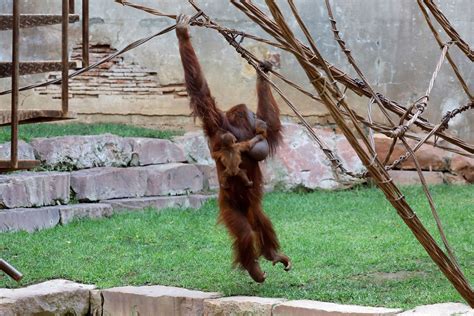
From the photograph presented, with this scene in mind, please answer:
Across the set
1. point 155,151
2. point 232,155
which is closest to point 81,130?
point 155,151

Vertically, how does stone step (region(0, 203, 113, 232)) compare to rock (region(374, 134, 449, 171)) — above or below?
below

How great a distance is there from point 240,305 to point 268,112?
5.16 ft

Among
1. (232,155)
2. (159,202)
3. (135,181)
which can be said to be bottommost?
(159,202)

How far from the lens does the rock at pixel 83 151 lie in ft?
33.6

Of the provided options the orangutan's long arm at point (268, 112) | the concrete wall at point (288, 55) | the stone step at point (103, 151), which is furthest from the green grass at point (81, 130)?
the orangutan's long arm at point (268, 112)

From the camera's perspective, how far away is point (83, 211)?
9.83 meters

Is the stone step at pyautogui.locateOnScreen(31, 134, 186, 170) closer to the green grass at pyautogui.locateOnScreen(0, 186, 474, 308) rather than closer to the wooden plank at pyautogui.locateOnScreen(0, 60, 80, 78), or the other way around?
the green grass at pyautogui.locateOnScreen(0, 186, 474, 308)

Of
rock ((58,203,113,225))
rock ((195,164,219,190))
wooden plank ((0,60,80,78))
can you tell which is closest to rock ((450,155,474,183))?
rock ((195,164,219,190))

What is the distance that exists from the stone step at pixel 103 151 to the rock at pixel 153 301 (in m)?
3.86

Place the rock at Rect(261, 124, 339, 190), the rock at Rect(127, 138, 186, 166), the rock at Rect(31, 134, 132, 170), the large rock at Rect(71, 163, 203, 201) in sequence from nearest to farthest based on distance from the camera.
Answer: the large rock at Rect(71, 163, 203, 201) → the rock at Rect(31, 134, 132, 170) → the rock at Rect(127, 138, 186, 166) → the rock at Rect(261, 124, 339, 190)

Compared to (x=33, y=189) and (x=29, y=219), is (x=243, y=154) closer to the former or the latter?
(x=29, y=219)

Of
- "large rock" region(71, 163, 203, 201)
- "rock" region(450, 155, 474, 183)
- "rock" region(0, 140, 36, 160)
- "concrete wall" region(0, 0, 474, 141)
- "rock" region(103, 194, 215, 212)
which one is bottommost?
"rock" region(103, 194, 215, 212)

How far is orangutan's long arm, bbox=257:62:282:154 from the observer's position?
22.4 ft

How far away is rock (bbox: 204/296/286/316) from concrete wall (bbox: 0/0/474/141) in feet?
21.7
